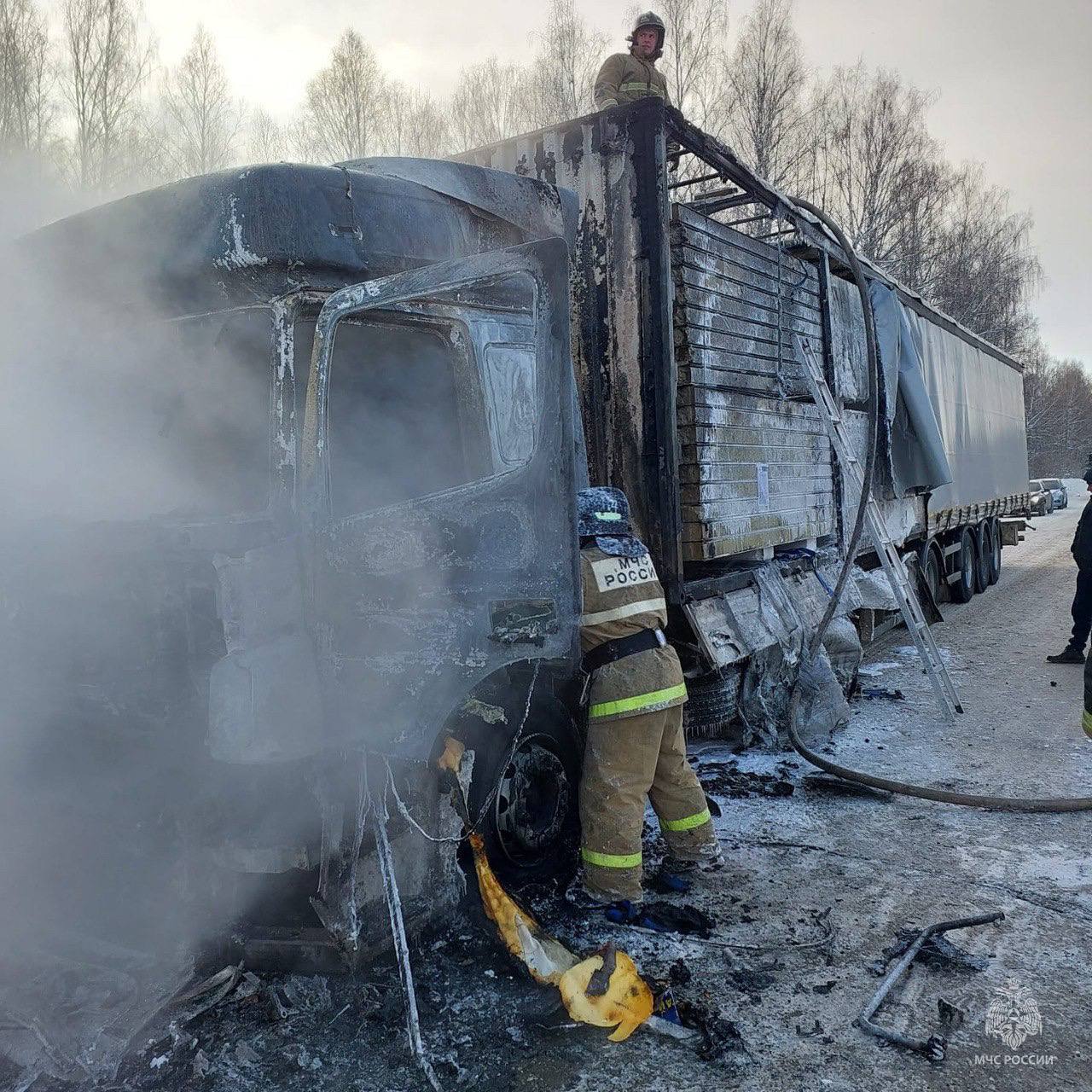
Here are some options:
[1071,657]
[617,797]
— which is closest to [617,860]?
[617,797]

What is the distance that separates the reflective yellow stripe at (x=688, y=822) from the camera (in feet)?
11.9

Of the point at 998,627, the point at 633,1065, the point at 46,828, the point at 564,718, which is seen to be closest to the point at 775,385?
the point at 564,718

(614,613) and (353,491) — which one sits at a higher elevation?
(353,491)

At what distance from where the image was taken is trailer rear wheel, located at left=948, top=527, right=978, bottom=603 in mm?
11219

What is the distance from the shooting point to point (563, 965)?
278 centimetres

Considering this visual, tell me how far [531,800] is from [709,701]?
1.67 metres

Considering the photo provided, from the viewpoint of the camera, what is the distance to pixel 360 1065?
8.00 ft

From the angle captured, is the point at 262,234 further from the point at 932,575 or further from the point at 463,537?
the point at 932,575

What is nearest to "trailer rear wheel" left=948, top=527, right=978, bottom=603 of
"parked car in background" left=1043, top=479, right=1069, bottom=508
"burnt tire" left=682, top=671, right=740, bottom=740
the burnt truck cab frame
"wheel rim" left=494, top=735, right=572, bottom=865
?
"burnt tire" left=682, top=671, right=740, bottom=740

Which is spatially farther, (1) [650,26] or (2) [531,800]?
(1) [650,26]

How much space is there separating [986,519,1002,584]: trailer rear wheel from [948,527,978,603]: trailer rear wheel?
4.13 feet

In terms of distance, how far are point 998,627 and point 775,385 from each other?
5388mm

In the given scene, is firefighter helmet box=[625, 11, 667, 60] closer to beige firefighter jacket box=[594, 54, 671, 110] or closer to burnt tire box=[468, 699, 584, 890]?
beige firefighter jacket box=[594, 54, 671, 110]

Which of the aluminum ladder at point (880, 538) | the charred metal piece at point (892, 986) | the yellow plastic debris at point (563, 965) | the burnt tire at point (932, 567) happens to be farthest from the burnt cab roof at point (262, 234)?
the burnt tire at point (932, 567)
